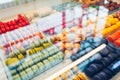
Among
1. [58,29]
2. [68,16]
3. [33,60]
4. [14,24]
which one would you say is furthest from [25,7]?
[33,60]

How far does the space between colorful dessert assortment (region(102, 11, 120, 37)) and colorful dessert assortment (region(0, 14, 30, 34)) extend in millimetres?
1129

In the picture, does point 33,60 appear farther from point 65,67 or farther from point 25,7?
point 25,7

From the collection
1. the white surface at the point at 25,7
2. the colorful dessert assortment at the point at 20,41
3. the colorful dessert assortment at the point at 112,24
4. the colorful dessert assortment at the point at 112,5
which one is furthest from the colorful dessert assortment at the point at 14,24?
the colorful dessert assortment at the point at 112,5

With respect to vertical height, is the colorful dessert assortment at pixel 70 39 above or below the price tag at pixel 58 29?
below

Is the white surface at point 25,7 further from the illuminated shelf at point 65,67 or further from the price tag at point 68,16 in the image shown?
the illuminated shelf at point 65,67

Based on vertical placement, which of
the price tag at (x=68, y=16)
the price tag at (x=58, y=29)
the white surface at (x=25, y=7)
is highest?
the price tag at (x=68, y=16)

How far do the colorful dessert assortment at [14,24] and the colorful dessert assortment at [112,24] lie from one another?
→ 1.13 meters

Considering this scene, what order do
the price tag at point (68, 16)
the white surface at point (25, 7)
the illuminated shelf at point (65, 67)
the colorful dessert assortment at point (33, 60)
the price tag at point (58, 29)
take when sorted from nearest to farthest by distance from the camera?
the illuminated shelf at point (65, 67)
the colorful dessert assortment at point (33, 60)
the price tag at point (58, 29)
the price tag at point (68, 16)
the white surface at point (25, 7)

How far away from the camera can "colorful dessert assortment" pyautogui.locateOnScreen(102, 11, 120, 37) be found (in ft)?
7.03

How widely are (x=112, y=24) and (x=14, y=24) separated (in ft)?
4.60

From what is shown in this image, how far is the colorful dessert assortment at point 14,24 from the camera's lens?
2523mm

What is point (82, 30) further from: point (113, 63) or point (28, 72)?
point (28, 72)

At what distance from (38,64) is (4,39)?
0.52 metres

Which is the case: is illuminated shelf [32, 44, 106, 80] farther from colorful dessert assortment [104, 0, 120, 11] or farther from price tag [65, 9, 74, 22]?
colorful dessert assortment [104, 0, 120, 11]
